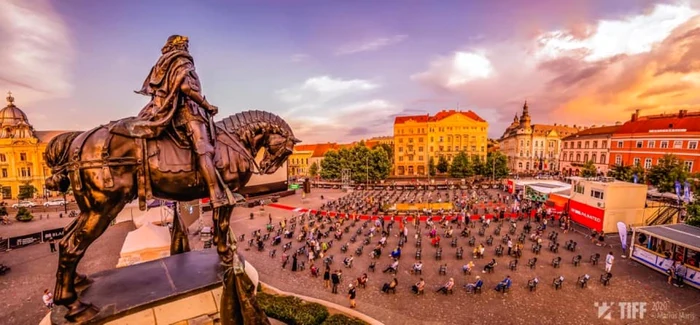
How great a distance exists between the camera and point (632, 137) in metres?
48.4

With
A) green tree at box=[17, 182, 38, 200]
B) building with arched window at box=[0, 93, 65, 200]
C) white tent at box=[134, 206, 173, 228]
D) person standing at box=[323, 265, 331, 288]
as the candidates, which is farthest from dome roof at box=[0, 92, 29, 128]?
person standing at box=[323, 265, 331, 288]

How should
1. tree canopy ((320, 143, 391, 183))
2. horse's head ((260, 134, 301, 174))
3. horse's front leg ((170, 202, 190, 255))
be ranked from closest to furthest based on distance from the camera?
horse's head ((260, 134, 301, 174)) → horse's front leg ((170, 202, 190, 255)) → tree canopy ((320, 143, 391, 183))

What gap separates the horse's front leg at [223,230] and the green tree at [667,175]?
4272 cm

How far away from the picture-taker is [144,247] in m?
13.1

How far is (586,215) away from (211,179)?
28.3 metres

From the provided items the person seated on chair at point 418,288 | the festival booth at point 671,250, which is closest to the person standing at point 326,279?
the person seated on chair at point 418,288

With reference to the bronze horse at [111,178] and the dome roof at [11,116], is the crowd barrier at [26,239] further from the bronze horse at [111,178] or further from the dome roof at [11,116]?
the dome roof at [11,116]

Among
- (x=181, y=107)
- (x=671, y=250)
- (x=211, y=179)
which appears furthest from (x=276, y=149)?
(x=671, y=250)

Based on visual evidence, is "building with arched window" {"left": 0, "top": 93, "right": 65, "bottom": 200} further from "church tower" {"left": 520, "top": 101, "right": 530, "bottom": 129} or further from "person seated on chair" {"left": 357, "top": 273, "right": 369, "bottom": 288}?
"church tower" {"left": 520, "top": 101, "right": 530, "bottom": 129}

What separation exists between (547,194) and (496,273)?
751 inches

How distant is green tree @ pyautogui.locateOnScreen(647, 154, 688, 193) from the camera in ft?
100

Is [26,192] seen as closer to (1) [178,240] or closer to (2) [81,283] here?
(1) [178,240]

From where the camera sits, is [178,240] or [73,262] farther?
[178,240]

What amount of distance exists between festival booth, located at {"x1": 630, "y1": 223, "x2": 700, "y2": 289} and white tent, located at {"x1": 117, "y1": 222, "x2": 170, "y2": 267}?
24052 mm
